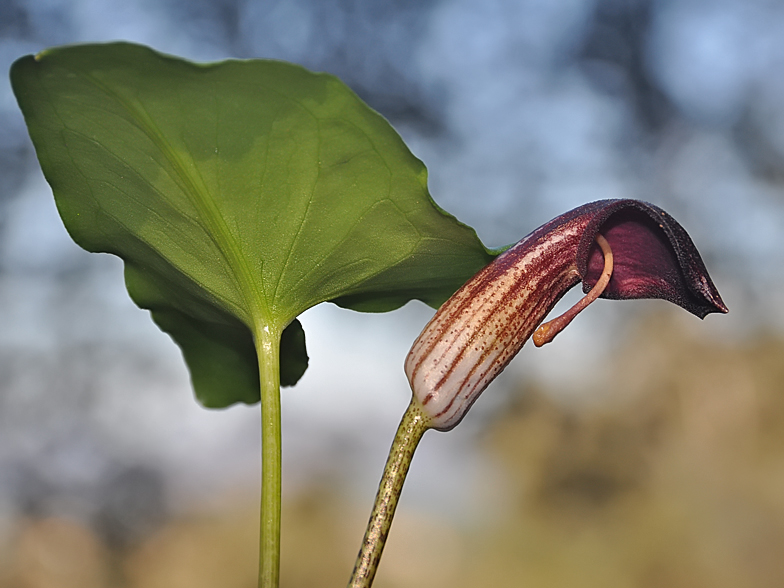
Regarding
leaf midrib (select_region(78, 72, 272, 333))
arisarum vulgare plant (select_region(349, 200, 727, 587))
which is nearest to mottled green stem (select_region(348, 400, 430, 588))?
arisarum vulgare plant (select_region(349, 200, 727, 587))

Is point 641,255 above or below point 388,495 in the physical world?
above

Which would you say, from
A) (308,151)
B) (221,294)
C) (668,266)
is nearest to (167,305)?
(221,294)

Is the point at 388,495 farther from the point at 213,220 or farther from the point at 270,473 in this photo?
the point at 213,220

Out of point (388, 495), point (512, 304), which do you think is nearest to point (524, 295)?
point (512, 304)

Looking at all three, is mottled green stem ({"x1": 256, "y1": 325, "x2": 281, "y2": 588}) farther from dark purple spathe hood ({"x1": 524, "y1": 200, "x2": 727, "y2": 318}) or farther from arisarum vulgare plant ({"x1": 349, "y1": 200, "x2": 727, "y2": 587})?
dark purple spathe hood ({"x1": 524, "y1": 200, "x2": 727, "y2": 318})

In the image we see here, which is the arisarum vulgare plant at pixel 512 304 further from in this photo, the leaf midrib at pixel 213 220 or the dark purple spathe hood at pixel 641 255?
the leaf midrib at pixel 213 220
